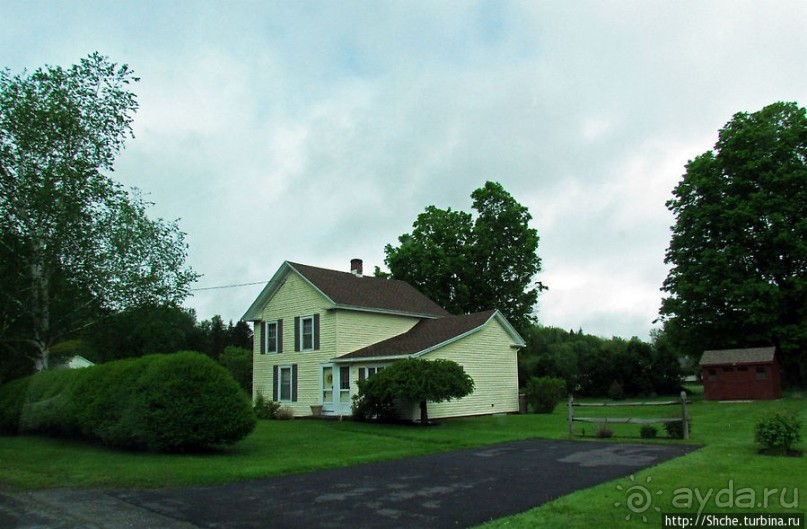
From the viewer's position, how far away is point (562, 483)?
1021 cm

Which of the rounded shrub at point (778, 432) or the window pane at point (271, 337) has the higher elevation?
the window pane at point (271, 337)

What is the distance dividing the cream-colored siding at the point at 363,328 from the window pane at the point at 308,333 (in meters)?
1.88

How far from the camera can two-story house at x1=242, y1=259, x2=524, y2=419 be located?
27703 mm

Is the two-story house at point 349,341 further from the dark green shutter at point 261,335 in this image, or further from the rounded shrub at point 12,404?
the rounded shrub at point 12,404

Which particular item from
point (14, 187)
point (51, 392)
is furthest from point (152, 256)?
point (51, 392)

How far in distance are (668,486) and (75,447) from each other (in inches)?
594

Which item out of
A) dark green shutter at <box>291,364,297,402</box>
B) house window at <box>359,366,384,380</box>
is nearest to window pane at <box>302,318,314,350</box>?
dark green shutter at <box>291,364,297,402</box>

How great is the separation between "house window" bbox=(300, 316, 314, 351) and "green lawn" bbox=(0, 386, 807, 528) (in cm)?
655

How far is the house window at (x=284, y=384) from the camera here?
100 feet

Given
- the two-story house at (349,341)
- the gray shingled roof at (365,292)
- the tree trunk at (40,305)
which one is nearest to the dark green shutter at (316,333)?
the two-story house at (349,341)

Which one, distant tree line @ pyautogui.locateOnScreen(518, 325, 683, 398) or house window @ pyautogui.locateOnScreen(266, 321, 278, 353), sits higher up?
house window @ pyautogui.locateOnScreen(266, 321, 278, 353)

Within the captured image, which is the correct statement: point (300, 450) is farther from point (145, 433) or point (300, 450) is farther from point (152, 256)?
point (152, 256)

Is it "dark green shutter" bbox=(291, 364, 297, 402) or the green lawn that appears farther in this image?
"dark green shutter" bbox=(291, 364, 297, 402)

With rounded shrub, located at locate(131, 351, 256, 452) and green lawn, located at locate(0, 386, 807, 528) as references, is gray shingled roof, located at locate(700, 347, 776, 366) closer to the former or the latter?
green lawn, located at locate(0, 386, 807, 528)
